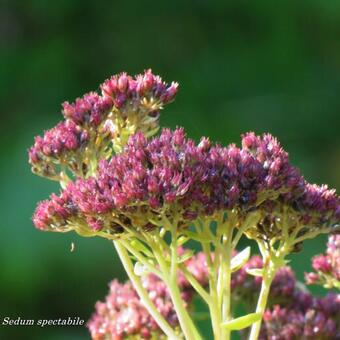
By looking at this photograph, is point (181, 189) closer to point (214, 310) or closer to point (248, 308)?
point (214, 310)

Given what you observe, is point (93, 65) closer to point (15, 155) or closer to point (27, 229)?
point (15, 155)

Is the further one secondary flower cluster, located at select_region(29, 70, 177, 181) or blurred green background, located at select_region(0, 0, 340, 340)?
blurred green background, located at select_region(0, 0, 340, 340)

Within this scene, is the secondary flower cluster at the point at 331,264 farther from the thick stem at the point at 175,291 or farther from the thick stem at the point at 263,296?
the thick stem at the point at 175,291

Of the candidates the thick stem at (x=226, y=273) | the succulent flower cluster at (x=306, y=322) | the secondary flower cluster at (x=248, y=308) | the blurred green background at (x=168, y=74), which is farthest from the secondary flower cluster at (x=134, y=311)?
the blurred green background at (x=168, y=74)

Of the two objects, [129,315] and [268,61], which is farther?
[268,61]

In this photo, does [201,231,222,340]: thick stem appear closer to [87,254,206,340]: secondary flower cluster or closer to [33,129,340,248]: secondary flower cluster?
[33,129,340,248]: secondary flower cluster

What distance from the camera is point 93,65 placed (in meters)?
5.37

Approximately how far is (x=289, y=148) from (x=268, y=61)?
2.37 feet

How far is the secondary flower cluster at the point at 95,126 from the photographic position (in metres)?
1.30

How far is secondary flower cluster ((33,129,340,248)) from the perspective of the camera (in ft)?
3.78

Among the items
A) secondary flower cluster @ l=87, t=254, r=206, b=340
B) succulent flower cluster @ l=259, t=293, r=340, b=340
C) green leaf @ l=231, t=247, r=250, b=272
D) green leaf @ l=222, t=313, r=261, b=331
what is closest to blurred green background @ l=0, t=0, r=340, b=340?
secondary flower cluster @ l=87, t=254, r=206, b=340

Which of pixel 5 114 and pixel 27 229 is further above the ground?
pixel 5 114

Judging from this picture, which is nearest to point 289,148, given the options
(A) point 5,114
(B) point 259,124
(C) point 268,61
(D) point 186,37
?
(B) point 259,124

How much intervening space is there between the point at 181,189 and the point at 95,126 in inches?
8.3
